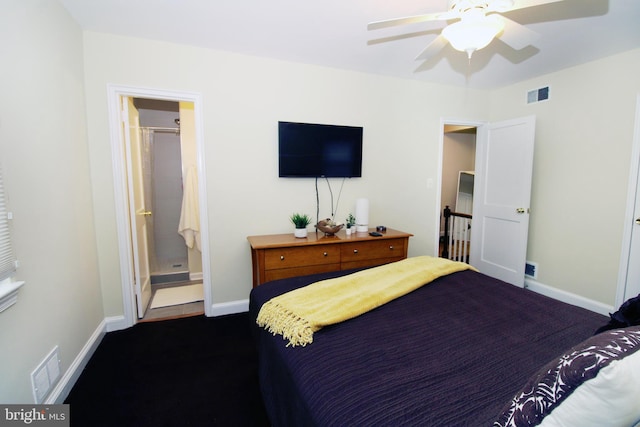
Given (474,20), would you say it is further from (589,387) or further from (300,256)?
(300,256)

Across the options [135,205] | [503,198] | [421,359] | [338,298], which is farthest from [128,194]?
[503,198]

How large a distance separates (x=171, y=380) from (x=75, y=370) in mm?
641

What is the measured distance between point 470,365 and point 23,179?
227 cm

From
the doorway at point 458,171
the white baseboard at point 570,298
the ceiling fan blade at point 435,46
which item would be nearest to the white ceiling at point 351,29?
the ceiling fan blade at point 435,46

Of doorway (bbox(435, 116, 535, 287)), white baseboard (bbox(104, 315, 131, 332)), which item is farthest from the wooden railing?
white baseboard (bbox(104, 315, 131, 332))

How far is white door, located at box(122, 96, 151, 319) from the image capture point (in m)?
2.60

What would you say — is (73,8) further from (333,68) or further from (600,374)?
(600,374)

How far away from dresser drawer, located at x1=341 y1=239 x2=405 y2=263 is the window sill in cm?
217

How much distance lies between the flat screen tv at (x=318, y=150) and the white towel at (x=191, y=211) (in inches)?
52.8

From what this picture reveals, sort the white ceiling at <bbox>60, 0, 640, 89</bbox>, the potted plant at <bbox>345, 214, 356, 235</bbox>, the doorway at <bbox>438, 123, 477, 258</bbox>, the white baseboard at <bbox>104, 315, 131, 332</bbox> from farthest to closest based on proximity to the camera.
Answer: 1. the doorway at <bbox>438, 123, 477, 258</bbox>
2. the potted plant at <bbox>345, 214, 356, 235</bbox>
3. the white baseboard at <bbox>104, 315, 131, 332</bbox>
4. the white ceiling at <bbox>60, 0, 640, 89</bbox>

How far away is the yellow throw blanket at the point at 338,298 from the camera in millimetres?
1321

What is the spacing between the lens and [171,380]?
194cm

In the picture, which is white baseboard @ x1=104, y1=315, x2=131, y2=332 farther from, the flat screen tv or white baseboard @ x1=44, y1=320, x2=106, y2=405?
the flat screen tv

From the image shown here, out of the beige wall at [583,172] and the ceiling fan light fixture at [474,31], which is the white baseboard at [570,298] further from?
the ceiling fan light fixture at [474,31]
